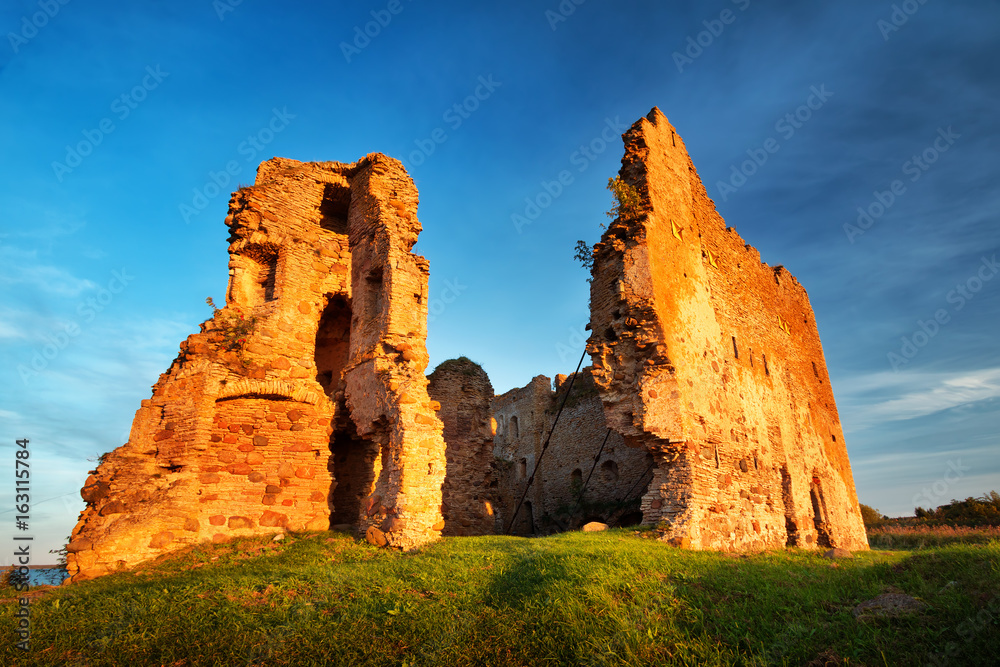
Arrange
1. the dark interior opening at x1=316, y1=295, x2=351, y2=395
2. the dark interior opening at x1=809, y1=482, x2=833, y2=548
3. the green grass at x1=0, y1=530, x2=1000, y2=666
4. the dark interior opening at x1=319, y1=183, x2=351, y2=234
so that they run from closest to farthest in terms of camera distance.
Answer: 1. the green grass at x1=0, y1=530, x2=1000, y2=666
2. the dark interior opening at x1=316, y1=295, x2=351, y2=395
3. the dark interior opening at x1=319, y1=183, x2=351, y2=234
4. the dark interior opening at x1=809, y1=482, x2=833, y2=548

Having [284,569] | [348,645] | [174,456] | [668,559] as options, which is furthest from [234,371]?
[668,559]

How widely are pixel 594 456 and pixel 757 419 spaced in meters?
5.00

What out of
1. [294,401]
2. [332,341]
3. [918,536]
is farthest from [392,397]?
[918,536]

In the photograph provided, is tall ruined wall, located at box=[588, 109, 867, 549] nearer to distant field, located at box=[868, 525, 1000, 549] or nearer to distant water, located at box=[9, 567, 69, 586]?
Answer: distant field, located at box=[868, 525, 1000, 549]

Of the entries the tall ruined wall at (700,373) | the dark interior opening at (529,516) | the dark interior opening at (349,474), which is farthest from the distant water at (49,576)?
the dark interior opening at (529,516)

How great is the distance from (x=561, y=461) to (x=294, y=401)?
10309 mm

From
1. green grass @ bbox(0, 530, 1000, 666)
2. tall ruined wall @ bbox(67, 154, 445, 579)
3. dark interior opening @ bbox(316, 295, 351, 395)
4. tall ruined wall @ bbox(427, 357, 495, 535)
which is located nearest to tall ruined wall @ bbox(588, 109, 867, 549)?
green grass @ bbox(0, 530, 1000, 666)

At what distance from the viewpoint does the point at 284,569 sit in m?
6.63

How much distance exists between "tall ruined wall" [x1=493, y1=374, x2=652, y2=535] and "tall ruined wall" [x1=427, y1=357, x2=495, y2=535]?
1.39 m

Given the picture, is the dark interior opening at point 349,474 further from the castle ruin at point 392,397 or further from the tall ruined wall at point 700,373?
the tall ruined wall at point 700,373

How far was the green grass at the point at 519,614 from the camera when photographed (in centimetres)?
408

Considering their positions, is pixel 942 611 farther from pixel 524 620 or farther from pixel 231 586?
pixel 231 586

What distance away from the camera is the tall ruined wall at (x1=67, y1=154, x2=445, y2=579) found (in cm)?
798

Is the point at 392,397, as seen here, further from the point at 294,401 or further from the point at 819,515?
the point at 819,515
